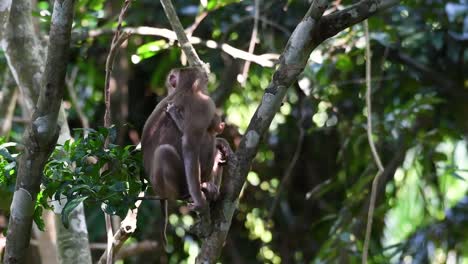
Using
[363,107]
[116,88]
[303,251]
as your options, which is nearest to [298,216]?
[303,251]

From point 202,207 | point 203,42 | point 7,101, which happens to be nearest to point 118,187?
point 202,207

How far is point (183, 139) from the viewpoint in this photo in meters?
4.15

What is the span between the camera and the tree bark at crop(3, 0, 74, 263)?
113 inches

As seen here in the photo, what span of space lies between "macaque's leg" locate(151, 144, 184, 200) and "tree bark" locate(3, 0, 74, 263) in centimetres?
83

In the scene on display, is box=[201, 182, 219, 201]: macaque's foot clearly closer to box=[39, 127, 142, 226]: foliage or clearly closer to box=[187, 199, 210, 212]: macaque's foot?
box=[187, 199, 210, 212]: macaque's foot

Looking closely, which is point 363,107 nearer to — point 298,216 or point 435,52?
point 435,52

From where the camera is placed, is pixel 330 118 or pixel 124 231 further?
pixel 330 118

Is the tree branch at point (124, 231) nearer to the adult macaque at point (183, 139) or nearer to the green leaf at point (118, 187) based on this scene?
the adult macaque at point (183, 139)

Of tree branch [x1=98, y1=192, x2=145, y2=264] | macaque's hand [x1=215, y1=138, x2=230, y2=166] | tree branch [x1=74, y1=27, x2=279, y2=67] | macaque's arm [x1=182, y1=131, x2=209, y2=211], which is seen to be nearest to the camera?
tree branch [x1=98, y1=192, x2=145, y2=264]

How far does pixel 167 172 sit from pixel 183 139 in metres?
0.20

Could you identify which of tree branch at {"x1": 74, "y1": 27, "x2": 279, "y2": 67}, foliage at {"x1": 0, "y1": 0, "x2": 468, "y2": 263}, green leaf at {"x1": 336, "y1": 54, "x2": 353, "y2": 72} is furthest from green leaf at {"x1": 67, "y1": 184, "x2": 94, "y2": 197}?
green leaf at {"x1": 336, "y1": 54, "x2": 353, "y2": 72}

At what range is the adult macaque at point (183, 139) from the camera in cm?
403

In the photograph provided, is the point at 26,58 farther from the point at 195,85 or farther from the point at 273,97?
the point at 273,97

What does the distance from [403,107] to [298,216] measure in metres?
2.09
